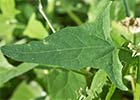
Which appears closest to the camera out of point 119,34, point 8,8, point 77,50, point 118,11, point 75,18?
point 77,50

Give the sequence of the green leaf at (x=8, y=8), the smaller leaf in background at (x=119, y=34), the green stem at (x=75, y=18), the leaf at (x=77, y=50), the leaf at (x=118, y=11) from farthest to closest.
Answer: the green stem at (x=75, y=18) < the green leaf at (x=8, y=8) < the leaf at (x=118, y=11) < the smaller leaf in background at (x=119, y=34) < the leaf at (x=77, y=50)

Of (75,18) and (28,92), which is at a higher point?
(75,18)

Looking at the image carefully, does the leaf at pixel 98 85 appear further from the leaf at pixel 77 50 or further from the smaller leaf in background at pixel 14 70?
the smaller leaf in background at pixel 14 70

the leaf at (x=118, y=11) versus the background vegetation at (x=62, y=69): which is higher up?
the leaf at (x=118, y=11)

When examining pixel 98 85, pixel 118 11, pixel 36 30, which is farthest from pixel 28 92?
pixel 98 85

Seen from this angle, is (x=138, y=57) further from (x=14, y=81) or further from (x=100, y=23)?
(x=14, y=81)

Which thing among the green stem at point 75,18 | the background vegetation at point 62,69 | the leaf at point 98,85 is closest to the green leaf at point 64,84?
the background vegetation at point 62,69

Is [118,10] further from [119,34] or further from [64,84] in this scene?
[64,84]
